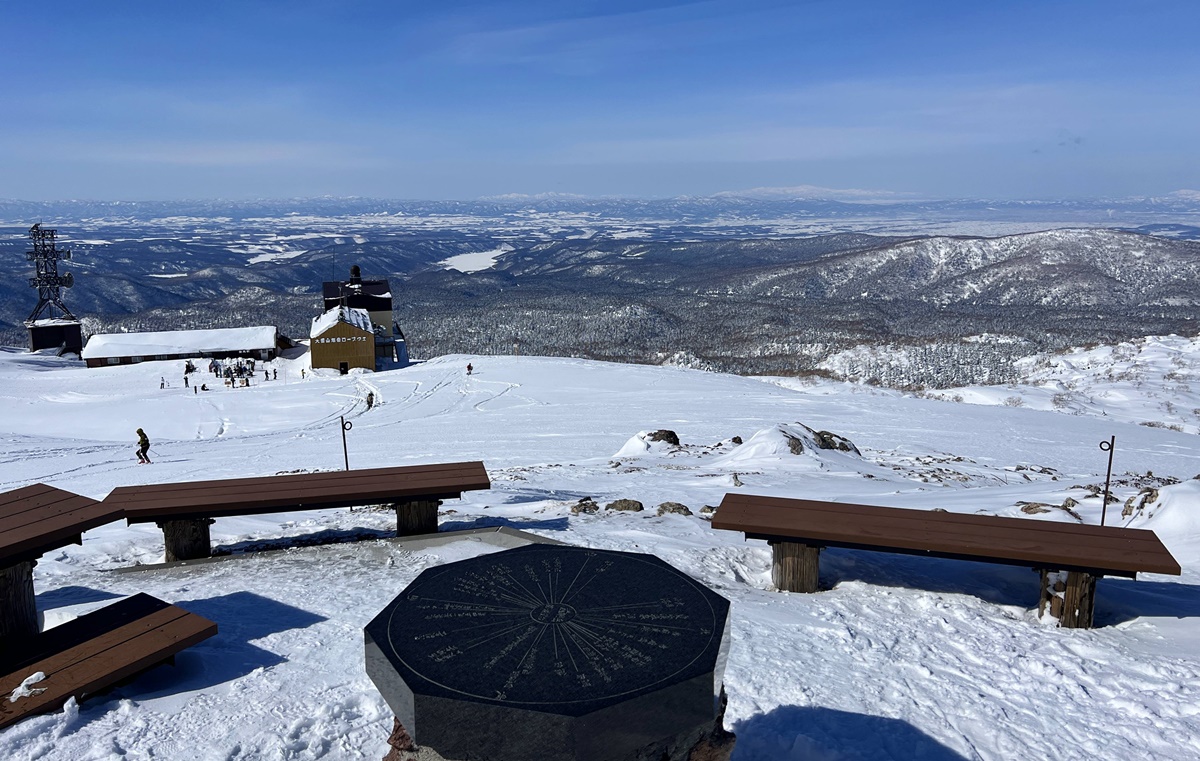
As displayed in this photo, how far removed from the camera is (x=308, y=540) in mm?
9680

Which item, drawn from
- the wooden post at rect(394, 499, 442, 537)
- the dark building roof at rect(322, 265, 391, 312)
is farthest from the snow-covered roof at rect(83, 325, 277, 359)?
the wooden post at rect(394, 499, 442, 537)

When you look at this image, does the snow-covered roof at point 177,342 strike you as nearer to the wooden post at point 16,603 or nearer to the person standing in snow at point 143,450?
the person standing in snow at point 143,450

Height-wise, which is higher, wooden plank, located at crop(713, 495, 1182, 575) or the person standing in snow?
wooden plank, located at crop(713, 495, 1182, 575)

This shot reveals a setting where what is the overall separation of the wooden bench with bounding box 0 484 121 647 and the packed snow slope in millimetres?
805

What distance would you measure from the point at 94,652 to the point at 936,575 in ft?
25.8

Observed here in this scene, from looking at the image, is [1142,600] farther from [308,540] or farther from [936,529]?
[308,540]

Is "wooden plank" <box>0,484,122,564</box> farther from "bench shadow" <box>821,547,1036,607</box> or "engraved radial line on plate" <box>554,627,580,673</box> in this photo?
"bench shadow" <box>821,547,1036,607</box>

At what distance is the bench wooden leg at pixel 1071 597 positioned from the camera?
7.01 m

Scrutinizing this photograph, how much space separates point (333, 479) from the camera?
9469 millimetres

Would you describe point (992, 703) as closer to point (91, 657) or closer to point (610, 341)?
point (91, 657)

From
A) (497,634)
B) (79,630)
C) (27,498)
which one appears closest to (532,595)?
(497,634)

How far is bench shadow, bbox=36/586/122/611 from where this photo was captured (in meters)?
7.23

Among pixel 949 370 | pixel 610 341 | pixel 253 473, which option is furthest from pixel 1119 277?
pixel 253 473

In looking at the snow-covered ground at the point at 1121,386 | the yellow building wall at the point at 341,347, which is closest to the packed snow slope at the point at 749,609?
the yellow building wall at the point at 341,347
